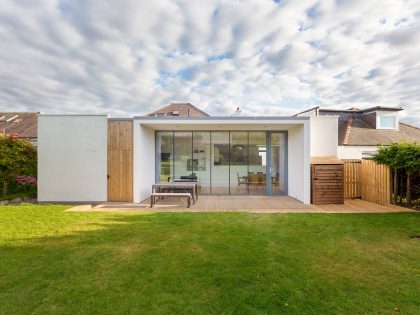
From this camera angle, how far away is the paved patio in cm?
854

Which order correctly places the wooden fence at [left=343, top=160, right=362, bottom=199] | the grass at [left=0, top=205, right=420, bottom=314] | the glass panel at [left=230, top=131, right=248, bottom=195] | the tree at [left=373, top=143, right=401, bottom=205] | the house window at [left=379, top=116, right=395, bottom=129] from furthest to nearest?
the house window at [left=379, top=116, right=395, bottom=129] → the glass panel at [left=230, top=131, right=248, bottom=195] → the wooden fence at [left=343, top=160, right=362, bottom=199] → the tree at [left=373, top=143, right=401, bottom=205] → the grass at [left=0, top=205, right=420, bottom=314]

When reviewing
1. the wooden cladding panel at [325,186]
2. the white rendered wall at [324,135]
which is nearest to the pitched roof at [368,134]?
the white rendered wall at [324,135]

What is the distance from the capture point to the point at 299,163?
10438 mm

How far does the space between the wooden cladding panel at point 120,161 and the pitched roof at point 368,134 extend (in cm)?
1658

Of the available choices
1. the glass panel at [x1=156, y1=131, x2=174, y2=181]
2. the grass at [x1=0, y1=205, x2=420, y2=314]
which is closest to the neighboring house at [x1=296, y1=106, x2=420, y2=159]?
the glass panel at [x1=156, y1=131, x2=174, y2=181]

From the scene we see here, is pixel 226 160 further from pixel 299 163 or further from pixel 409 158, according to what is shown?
pixel 409 158

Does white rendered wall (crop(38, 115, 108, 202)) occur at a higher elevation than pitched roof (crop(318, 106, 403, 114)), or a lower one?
lower

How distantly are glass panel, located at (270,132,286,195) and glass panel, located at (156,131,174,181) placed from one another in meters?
5.29

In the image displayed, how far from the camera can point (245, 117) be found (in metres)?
9.84

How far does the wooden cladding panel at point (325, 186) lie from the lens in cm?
978

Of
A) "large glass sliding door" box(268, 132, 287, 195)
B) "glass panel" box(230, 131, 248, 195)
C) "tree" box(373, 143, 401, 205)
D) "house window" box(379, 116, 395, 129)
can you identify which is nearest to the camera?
"tree" box(373, 143, 401, 205)

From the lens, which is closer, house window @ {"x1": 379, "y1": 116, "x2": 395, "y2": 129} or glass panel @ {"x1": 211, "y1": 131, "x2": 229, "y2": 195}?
glass panel @ {"x1": 211, "y1": 131, "x2": 229, "y2": 195}

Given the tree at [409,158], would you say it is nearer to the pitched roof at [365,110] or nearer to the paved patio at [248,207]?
the paved patio at [248,207]

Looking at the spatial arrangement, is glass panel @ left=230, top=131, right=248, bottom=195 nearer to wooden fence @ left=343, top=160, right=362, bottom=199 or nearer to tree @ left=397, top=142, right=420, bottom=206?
wooden fence @ left=343, top=160, right=362, bottom=199
